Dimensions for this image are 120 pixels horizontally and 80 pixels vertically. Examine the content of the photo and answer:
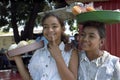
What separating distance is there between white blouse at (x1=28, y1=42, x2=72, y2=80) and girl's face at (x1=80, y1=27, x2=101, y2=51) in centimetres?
16

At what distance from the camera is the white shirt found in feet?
9.18

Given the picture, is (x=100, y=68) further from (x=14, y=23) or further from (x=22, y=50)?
(x=14, y=23)

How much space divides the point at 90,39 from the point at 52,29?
314 mm

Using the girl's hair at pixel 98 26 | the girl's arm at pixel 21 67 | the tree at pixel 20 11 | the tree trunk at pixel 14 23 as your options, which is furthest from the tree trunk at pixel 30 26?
the girl's hair at pixel 98 26

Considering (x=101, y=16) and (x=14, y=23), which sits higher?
(x=101, y=16)

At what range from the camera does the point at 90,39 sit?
2.77 meters

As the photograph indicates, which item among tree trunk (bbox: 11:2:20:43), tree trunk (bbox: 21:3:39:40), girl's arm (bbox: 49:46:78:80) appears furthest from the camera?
tree trunk (bbox: 11:2:20:43)

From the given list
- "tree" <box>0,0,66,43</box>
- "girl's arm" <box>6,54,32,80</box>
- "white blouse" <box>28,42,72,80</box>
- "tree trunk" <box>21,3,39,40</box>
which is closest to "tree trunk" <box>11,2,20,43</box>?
"tree" <box>0,0,66,43</box>

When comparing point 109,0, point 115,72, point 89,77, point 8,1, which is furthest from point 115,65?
point 8,1

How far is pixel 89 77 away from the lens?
2812 millimetres

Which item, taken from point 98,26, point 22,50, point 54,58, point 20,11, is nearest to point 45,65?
point 54,58

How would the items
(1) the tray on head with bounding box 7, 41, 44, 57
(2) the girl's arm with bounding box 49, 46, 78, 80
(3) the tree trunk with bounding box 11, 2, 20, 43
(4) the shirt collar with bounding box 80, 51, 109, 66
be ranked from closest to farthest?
(2) the girl's arm with bounding box 49, 46, 78, 80, (4) the shirt collar with bounding box 80, 51, 109, 66, (1) the tray on head with bounding box 7, 41, 44, 57, (3) the tree trunk with bounding box 11, 2, 20, 43

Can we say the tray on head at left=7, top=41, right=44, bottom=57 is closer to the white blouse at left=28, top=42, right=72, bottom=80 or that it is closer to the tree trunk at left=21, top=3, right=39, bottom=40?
the white blouse at left=28, top=42, right=72, bottom=80

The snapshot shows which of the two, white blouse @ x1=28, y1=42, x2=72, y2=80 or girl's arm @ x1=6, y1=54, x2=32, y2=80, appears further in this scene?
girl's arm @ x1=6, y1=54, x2=32, y2=80
